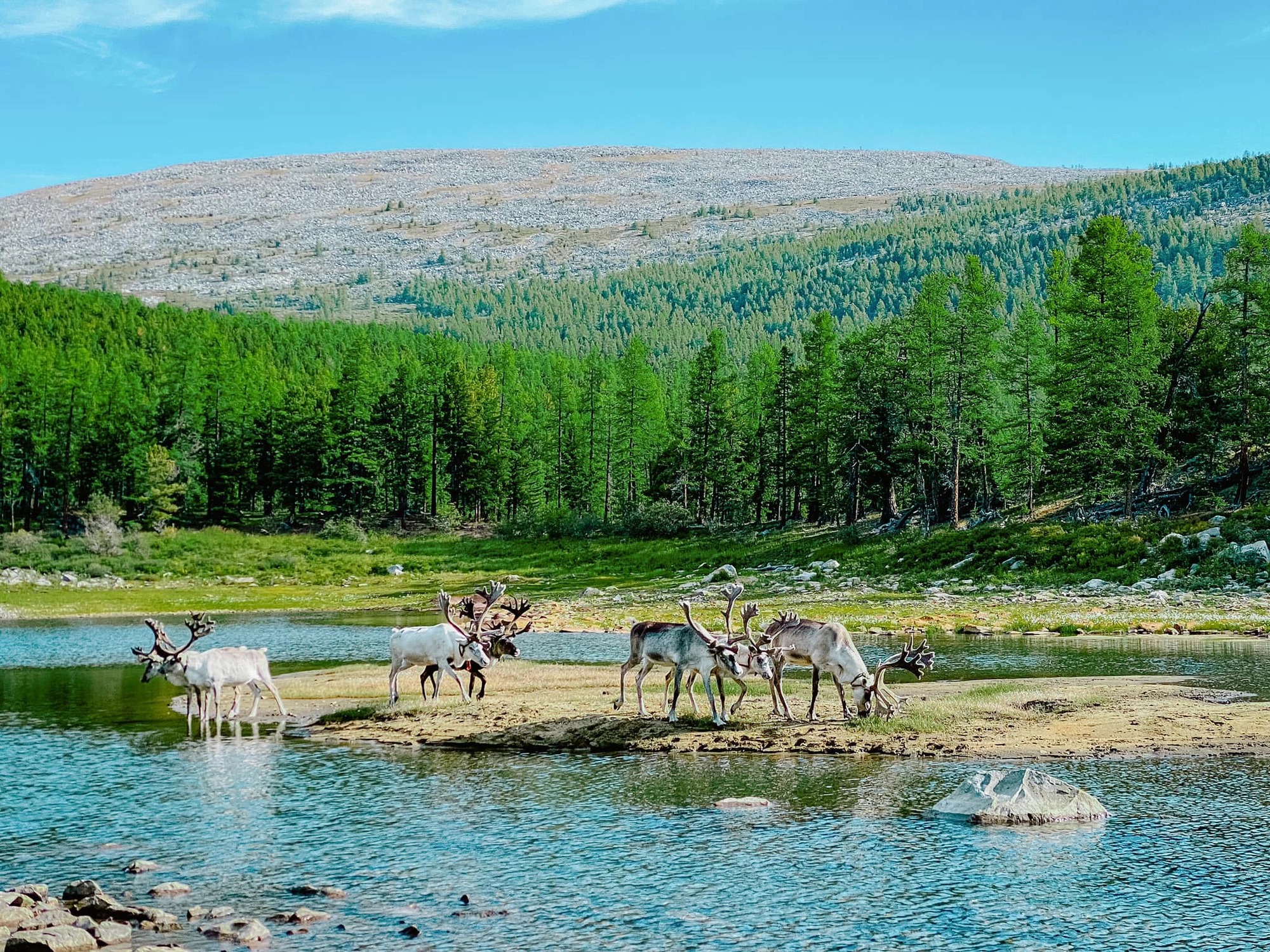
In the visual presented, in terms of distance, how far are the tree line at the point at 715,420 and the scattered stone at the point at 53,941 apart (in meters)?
54.3

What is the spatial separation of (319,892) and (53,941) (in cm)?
306

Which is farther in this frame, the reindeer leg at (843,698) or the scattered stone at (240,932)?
the reindeer leg at (843,698)

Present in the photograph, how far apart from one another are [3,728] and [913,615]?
1295 inches

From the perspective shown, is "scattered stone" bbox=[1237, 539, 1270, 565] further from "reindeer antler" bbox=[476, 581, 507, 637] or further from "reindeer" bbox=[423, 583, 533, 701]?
"reindeer antler" bbox=[476, 581, 507, 637]

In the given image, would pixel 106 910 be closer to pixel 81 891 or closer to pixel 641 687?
pixel 81 891

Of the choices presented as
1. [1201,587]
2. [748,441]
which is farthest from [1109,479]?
[748,441]

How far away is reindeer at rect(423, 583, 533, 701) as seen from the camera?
90.4ft

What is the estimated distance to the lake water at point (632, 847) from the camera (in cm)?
1195

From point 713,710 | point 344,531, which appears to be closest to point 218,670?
point 713,710

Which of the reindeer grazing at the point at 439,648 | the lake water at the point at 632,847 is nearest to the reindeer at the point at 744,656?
the lake water at the point at 632,847

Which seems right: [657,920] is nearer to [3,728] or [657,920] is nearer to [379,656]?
[3,728]

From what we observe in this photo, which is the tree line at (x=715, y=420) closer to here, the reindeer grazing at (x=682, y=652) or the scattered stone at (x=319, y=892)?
the reindeer grazing at (x=682, y=652)

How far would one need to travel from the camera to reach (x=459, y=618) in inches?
1244

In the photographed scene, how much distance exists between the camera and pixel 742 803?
16703mm
